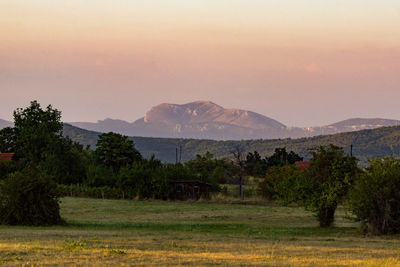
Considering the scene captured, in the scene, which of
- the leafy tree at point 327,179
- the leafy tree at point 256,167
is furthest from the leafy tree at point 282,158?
the leafy tree at point 327,179

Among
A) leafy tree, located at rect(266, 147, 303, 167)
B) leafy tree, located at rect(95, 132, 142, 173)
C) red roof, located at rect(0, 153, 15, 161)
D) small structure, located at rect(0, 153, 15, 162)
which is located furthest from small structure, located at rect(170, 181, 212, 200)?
leafy tree, located at rect(266, 147, 303, 167)

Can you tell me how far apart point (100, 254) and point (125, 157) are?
236 feet

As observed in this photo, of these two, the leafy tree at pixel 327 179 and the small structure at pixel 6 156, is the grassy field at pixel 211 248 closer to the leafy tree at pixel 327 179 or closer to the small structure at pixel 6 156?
the leafy tree at pixel 327 179

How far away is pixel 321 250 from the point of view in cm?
2381

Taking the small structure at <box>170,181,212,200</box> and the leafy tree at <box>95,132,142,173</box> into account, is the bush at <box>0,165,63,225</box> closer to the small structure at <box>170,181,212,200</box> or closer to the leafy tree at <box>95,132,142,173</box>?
the small structure at <box>170,181,212,200</box>

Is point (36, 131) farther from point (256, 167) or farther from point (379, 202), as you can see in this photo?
point (379, 202)

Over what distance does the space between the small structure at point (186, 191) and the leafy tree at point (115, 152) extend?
16.6 meters

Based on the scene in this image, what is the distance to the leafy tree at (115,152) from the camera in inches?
3610

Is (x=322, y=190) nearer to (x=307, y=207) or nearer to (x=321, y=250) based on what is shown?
(x=307, y=207)

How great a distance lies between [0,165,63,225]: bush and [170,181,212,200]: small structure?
124ft

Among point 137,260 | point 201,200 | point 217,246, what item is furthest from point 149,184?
point 137,260

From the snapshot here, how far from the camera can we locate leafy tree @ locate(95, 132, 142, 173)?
91.7m

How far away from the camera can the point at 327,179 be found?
37.0 meters

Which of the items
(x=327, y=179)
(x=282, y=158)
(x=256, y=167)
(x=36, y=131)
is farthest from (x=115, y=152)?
(x=327, y=179)
